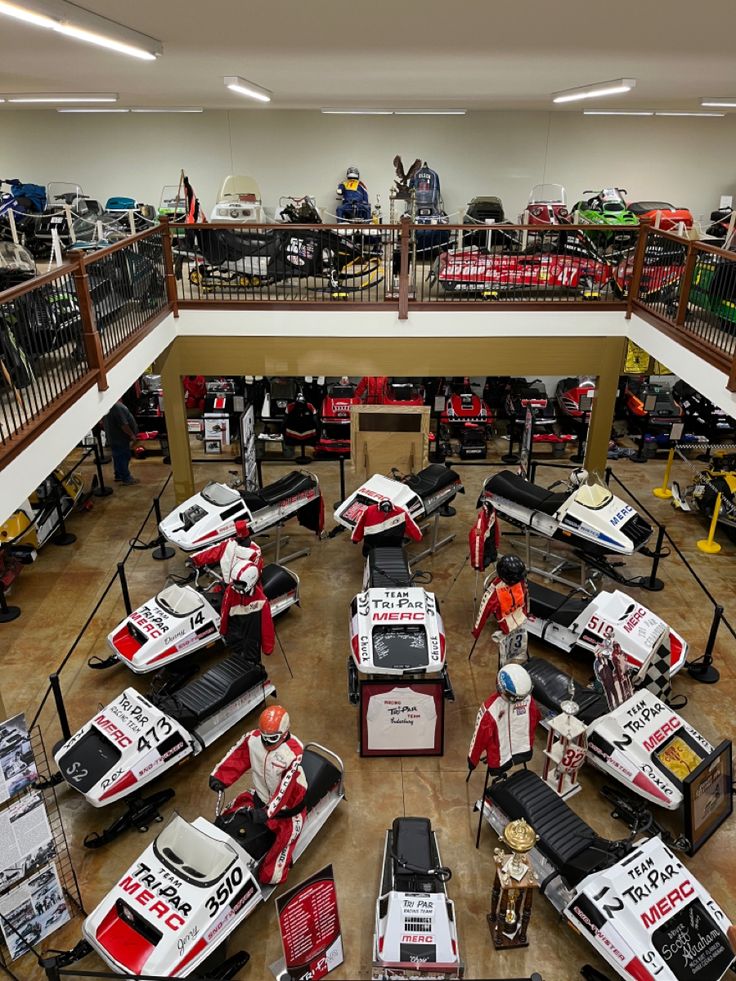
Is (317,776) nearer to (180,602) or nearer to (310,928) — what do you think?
(310,928)

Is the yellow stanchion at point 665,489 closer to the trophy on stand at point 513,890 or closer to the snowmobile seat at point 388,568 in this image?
the snowmobile seat at point 388,568

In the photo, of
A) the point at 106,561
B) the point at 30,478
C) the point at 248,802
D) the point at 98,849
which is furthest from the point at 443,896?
the point at 106,561

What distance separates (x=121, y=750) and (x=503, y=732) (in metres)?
3.09

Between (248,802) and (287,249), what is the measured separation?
7.93 m

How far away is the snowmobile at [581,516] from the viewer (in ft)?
27.7

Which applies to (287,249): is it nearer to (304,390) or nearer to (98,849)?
(304,390)

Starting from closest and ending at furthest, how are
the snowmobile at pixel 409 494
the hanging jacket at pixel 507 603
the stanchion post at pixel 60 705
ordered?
the stanchion post at pixel 60 705
the hanging jacket at pixel 507 603
the snowmobile at pixel 409 494

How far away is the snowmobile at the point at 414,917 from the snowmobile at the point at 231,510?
454 centimetres

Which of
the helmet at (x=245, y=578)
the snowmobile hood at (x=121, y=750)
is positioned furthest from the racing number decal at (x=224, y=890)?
the helmet at (x=245, y=578)

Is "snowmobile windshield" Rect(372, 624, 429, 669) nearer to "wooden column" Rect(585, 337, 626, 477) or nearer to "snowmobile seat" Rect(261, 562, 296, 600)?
"snowmobile seat" Rect(261, 562, 296, 600)

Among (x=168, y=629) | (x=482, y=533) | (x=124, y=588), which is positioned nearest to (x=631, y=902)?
(x=482, y=533)

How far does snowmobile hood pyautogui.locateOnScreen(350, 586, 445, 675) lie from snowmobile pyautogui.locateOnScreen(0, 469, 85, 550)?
16.8ft

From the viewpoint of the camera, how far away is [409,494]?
30.0 ft

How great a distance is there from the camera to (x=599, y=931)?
4547mm
